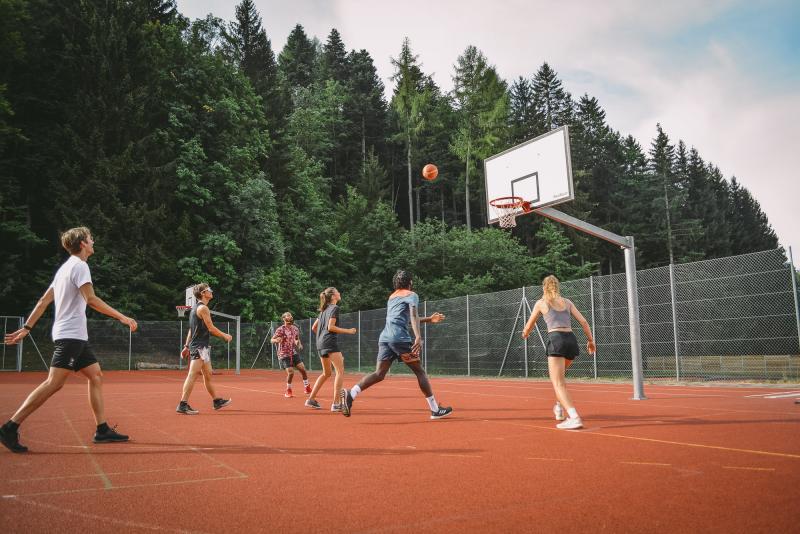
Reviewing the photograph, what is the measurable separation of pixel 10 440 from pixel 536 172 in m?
10.6

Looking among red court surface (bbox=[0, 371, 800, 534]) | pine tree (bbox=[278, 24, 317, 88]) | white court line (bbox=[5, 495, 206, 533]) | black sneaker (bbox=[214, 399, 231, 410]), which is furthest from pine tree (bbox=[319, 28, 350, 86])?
white court line (bbox=[5, 495, 206, 533])

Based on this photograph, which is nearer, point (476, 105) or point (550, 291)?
point (550, 291)

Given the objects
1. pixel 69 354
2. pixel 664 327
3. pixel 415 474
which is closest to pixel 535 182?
pixel 664 327

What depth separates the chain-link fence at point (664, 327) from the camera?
12.5 m

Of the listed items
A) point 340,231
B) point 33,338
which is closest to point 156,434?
point 33,338

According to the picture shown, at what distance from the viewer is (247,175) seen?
36250mm

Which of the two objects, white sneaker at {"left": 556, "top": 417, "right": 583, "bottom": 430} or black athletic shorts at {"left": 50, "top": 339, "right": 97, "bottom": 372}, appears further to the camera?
white sneaker at {"left": 556, "top": 417, "right": 583, "bottom": 430}

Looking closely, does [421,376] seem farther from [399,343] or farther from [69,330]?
[69,330]

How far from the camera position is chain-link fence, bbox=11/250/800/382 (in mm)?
12516

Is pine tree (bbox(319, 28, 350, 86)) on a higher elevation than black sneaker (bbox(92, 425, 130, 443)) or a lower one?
higher

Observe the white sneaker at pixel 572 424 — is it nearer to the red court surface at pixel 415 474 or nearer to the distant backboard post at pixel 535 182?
the red court surface at pixel 415 474

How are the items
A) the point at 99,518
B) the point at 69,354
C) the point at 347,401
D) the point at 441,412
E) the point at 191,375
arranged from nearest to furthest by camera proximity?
the point at 99,518, the point at 69,354, the point at 347,401, the point at 441,412, the point at 191,375

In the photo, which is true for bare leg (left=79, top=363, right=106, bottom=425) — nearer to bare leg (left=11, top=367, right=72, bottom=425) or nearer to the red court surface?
bare leg (left=11, top=367, right=72, bottom=425)

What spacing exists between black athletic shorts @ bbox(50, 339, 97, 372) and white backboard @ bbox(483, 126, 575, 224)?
914 cm
